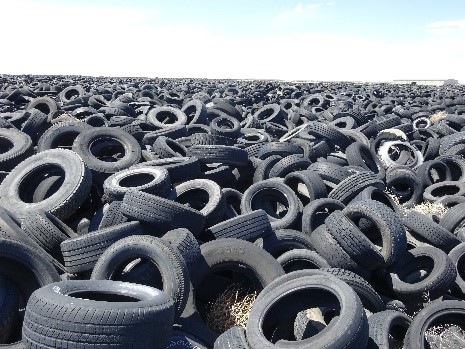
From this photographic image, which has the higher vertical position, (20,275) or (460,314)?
(20,275)

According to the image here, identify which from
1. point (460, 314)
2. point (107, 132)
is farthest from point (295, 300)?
point (107, 132)

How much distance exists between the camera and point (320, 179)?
7707 millimetres

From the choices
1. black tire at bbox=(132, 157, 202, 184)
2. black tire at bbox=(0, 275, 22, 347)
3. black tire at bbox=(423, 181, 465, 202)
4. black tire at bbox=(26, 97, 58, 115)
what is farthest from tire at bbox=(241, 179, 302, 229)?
black tire at bbox=(26, 97, 58, 115)

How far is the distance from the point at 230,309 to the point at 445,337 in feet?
7.68

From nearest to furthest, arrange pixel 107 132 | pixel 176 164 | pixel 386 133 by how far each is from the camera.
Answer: pixel 176 164 < pixel 107 132 < pixel 386 133

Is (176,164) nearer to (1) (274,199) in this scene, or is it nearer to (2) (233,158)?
(2) (233,158)

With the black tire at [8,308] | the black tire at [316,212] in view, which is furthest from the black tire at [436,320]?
the black tire at [8,308]

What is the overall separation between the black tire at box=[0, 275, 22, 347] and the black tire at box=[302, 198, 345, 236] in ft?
12.8

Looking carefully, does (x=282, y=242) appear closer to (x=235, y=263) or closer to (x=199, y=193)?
(x=235, y=263)

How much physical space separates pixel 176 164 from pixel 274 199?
6.29 feet

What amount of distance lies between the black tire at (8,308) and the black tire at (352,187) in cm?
Answer: 504

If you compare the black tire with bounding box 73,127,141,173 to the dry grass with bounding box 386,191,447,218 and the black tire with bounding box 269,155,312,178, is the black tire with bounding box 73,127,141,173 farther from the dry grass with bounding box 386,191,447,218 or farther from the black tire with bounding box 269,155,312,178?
the dry grass with bounding box 386,191,447,218

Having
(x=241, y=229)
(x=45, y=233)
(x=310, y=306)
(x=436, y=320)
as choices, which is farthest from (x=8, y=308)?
(x=436, y=320)

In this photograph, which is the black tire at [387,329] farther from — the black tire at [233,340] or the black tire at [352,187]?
the black tire at [352,187]
